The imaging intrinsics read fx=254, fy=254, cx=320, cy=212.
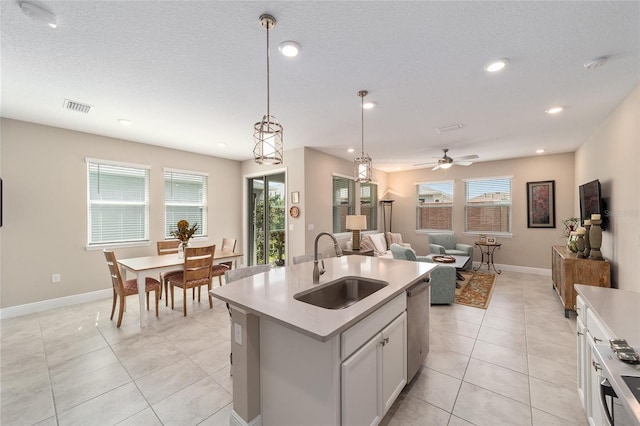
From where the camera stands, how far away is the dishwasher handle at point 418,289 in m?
2.03

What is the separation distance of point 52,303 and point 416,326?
5.08 meters

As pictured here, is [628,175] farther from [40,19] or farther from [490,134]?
[40,19]

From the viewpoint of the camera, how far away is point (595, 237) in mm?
3254

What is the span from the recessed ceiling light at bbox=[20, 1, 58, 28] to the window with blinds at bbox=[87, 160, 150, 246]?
313 cm

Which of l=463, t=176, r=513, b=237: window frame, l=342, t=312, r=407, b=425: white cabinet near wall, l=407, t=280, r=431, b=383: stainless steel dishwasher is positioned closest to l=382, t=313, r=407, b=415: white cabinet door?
l=342, t=312, r=407, b=425: white cabinet near wall

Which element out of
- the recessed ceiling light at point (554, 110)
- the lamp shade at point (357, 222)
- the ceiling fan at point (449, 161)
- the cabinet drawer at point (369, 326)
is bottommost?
the cabinet drawer at point (369, 326)

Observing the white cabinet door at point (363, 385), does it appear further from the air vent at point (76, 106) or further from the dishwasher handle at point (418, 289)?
the air vent at point (76, 106)

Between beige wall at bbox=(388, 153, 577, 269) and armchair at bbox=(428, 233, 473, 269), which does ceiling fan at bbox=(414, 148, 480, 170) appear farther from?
armchair at bbox=(428, 233, 473, 269)

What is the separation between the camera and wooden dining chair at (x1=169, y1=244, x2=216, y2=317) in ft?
11.3

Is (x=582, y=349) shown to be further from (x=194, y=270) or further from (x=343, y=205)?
(x=343, y=205)

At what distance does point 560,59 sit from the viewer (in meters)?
2.12

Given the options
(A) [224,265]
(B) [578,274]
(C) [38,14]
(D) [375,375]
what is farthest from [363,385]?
(B) [578,274]

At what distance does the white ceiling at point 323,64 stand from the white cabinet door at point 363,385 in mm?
2080

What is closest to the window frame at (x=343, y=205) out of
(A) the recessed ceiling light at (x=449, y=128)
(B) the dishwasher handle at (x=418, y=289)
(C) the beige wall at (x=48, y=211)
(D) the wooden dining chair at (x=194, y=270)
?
(A) the recessed ceiling light at (x=449, y=128)
